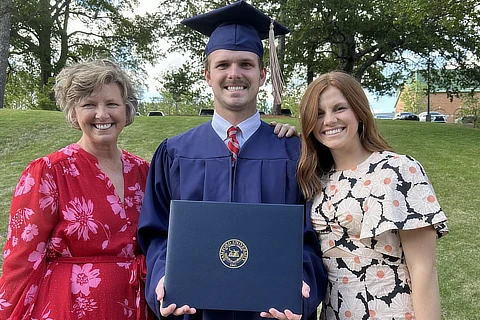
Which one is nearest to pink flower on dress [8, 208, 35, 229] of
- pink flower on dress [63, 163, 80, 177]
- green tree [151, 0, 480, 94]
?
pink flower on dress [63, 163, 80, 177]

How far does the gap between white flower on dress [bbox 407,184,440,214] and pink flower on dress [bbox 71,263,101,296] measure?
1344 millimetres

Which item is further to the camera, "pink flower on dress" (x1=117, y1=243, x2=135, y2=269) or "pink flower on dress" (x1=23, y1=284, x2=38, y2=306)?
"pink flower on dress" (x1=117, y1=243, x2=135, y2=269)

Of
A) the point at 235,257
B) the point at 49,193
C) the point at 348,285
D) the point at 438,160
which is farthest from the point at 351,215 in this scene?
the point at 438,160

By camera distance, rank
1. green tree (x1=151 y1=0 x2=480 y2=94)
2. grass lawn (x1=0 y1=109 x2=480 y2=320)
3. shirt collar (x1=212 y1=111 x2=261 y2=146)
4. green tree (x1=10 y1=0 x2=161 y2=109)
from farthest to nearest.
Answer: green tree (x1=10 y1=0 x2=161 y2=109) → green tree (x1=151 y1=0 x2=480 y2=94) → grass lawn (x1=0 y1=109 x2=480 y2=320) → shirt collar (x1=212 y1=111 x2=261 y2=146)

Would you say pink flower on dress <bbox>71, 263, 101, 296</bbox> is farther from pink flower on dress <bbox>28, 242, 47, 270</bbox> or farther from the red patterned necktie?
the red patterned necktie

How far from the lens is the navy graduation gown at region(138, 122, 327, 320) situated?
1965 mm

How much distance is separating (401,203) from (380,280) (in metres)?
0.34

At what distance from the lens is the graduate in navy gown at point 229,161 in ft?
6.48

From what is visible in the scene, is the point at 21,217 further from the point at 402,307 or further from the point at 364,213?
the point at 402,307

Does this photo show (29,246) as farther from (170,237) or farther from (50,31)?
(50,31)

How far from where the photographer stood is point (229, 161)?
2.14 meters

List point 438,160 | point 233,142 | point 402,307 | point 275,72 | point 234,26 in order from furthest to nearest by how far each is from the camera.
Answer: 1. point 438,160
2. point 275,72
3. point 234,26
4. point 233,142
5. point 402,307

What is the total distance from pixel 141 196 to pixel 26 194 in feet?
1.67

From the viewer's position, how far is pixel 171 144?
2297 millimetres
